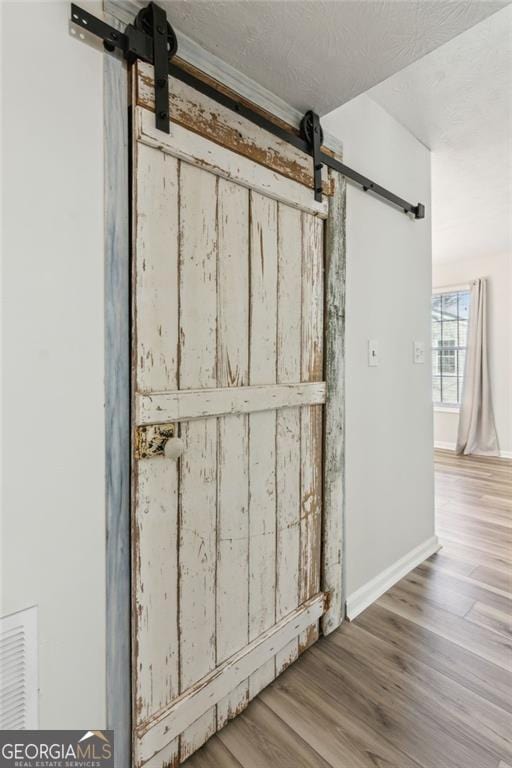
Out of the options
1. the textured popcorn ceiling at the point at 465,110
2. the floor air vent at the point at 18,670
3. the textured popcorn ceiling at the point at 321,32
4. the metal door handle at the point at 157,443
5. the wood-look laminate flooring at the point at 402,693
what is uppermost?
the textured popcorn ceiling at the point at 465,110

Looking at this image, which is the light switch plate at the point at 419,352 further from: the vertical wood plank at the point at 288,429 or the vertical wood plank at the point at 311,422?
the vertical wood plank at the point at 288,429

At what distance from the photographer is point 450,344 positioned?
17.7ft

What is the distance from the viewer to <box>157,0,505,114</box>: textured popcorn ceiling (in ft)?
3.32

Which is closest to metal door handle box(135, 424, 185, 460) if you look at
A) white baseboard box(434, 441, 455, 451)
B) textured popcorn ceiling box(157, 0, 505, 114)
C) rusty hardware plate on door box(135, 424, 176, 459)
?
rusty hardware plate on door box(135, 424, 176, 459)

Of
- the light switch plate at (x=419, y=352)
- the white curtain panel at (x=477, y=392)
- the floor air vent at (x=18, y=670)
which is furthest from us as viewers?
the white curtain panel at (x=477, y=392)

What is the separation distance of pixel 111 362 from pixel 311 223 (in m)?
0.97

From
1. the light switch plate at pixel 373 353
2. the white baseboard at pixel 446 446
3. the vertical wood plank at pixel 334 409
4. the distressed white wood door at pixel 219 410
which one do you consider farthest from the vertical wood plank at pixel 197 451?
the white baseboard at pixel 446 446

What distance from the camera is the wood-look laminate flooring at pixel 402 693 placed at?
1.14m

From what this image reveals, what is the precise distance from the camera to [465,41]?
1.53m

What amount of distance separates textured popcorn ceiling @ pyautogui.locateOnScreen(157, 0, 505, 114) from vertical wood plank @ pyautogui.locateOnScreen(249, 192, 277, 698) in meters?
0.40

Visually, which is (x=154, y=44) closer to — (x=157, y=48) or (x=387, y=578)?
(x=157, y=48)

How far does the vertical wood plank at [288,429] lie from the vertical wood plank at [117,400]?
1.87 feet

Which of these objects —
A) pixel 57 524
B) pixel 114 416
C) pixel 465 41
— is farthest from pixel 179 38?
pixel 57 524

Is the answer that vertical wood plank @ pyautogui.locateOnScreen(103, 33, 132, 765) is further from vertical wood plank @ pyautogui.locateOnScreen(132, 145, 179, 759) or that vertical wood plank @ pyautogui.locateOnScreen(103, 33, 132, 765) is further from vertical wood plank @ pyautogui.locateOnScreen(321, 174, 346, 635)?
vertical wood plank @ pyautogui.locateOnScreen(321, 174, 346, 635)
